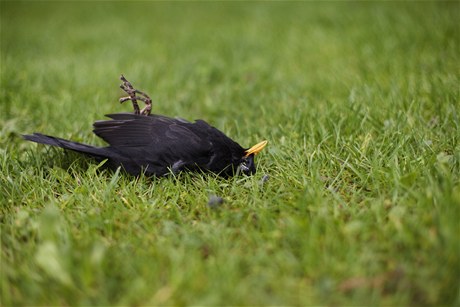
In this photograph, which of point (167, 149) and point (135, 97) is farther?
point (135, 97)

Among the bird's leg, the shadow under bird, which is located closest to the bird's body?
the shadow under bird

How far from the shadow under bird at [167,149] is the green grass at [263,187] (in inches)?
3.8

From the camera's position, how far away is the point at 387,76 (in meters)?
4.28

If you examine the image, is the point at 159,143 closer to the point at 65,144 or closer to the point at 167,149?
the point at 167,149

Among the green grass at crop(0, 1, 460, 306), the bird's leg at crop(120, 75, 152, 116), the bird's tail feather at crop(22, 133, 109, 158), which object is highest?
the bird's leg at crop(120, 75, 152, 116)

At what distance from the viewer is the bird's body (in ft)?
8.63

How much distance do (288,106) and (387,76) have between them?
117 cm

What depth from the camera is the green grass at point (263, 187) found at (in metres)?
1.78

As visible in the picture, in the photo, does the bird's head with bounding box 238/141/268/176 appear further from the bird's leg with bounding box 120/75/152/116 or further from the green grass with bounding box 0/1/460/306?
the bird's leg with bounding box 120/75/152/116

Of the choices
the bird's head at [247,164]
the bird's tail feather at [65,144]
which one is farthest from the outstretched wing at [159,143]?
the bird's head at [247,164]

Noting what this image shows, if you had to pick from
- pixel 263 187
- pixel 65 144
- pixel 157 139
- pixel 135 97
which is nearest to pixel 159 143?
pixel 157 139

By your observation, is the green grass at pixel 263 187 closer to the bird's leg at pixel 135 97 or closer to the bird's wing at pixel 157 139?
the bird's wing at pixel 157 139

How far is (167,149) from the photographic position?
2629 millimetres

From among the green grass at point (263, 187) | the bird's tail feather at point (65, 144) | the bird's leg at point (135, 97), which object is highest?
the bird's leg at point (135, 97)
